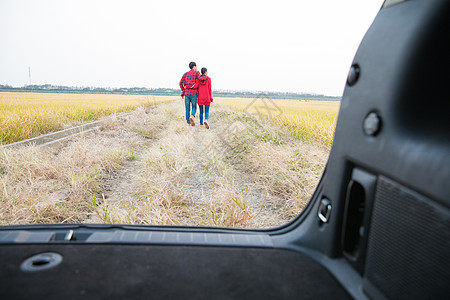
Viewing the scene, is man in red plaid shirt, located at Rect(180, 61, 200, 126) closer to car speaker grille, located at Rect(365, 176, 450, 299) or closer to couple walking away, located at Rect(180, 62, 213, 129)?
couple walking away, located at Rect(180, 62, 213, 129)

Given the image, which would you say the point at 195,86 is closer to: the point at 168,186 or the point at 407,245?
the point at 168,186

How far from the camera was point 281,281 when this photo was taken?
3.54ft

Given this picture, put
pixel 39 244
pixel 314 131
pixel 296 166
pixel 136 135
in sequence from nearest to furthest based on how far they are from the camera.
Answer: pixel 39 244 < pixel 296 166 < pixel 314 131 < pixel 136 135

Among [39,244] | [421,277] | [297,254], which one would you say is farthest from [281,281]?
[39,244]

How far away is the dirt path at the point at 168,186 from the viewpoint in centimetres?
278

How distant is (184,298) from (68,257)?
1.84 feet

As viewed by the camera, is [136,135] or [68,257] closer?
[68,257]

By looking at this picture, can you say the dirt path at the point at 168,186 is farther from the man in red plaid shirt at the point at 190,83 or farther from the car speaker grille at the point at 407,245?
the man in red plaid shirt at the point at 190,83

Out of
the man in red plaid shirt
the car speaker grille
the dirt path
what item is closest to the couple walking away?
the man in red plaid shirt

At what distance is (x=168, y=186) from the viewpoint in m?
3.65

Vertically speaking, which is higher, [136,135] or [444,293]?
[444,293]

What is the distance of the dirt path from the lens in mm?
2781

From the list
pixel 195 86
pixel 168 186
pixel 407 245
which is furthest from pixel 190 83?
pixel 407 245

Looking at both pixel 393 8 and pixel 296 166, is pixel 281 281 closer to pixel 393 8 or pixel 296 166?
pixel 393 8
